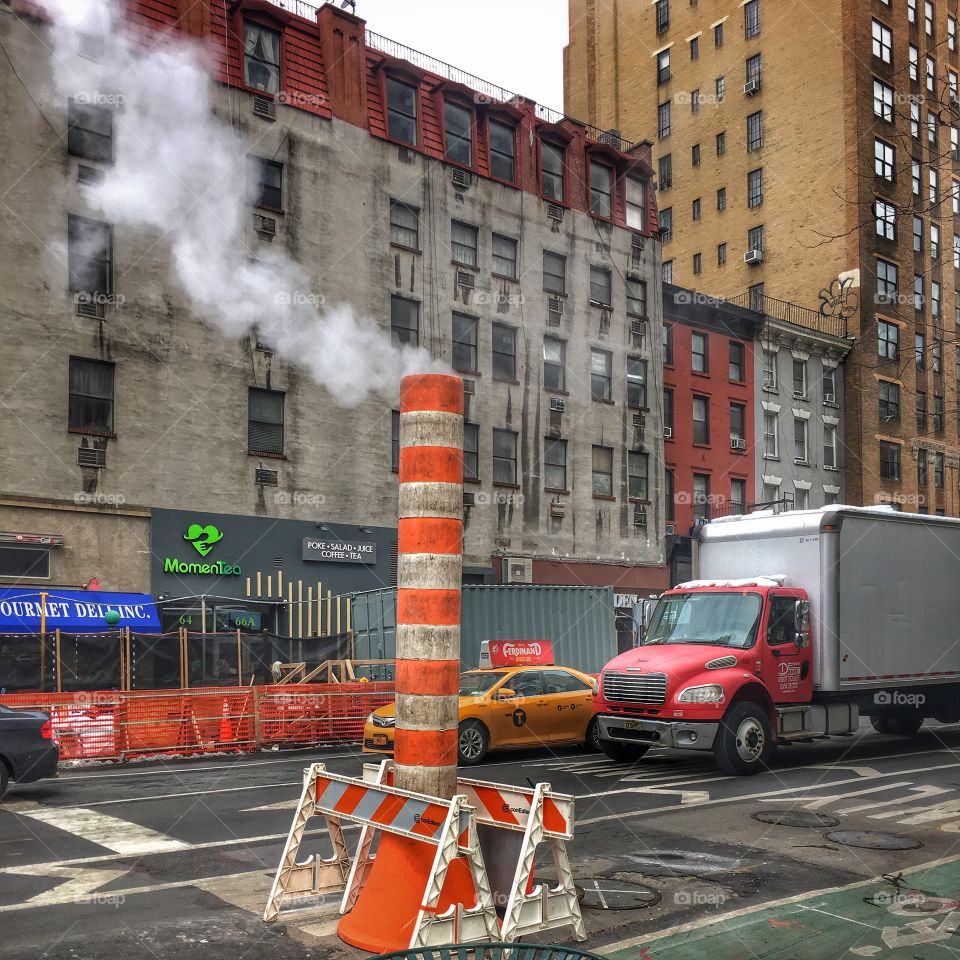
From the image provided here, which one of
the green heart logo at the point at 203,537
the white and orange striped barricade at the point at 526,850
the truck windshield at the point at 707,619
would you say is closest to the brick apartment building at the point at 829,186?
the green heart logo at the point at 203,537

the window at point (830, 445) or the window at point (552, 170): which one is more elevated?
the window at point (552, 170)

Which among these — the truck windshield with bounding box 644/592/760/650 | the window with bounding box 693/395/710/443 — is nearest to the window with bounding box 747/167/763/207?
the window with bounding box 693/395/710/443

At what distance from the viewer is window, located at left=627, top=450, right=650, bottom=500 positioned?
130ft

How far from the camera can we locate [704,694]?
15227mm

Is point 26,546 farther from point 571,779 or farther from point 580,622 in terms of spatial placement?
point 571,779

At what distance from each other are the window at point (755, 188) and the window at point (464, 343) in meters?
22.4

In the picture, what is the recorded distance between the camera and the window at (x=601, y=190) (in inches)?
1575

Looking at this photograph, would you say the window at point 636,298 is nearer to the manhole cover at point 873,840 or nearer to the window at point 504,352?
the window at point 504,352

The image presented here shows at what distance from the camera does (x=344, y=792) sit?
319 inches

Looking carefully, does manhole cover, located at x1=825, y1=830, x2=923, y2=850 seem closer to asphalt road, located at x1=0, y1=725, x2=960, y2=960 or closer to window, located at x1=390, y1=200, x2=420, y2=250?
asphalt road, located at x1=0, y1=725, x2=960, y2=960

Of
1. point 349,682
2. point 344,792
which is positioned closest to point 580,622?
point 349,682

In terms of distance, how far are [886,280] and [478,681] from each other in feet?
126

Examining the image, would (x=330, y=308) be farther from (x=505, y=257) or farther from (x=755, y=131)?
(x=755, y=131)

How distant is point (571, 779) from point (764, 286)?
40.3 metres
